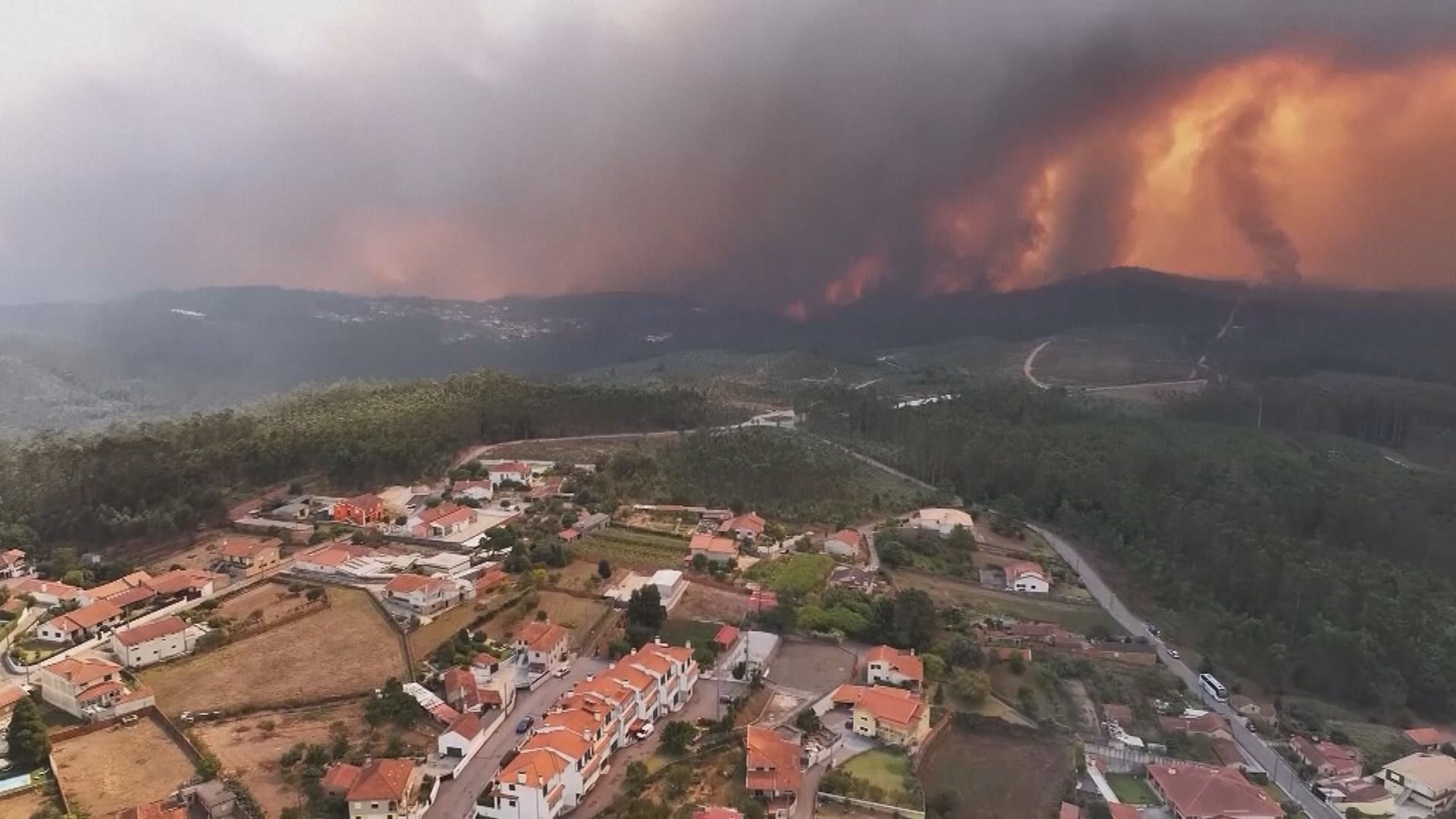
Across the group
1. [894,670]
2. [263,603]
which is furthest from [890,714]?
[263,603]

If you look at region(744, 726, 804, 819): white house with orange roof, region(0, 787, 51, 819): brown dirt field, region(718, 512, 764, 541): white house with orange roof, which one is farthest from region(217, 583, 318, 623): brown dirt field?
region(744, 726, 804, 819): white house with orange roof

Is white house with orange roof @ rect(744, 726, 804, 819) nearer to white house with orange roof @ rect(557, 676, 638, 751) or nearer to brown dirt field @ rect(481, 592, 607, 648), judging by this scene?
white house with orange roof @ rect(557, 676, 638, 751)

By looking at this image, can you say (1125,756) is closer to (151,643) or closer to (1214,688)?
(1214,688)

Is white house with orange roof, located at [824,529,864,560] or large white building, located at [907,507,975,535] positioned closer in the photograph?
white house with orange roof, located at [824,529,864,560]

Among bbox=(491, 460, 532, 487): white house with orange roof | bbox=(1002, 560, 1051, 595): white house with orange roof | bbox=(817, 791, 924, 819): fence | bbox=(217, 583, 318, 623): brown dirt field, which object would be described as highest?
bbox=(491, 460, 532, 487): white house with orange roof

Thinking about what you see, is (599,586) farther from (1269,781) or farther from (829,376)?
(829,376)

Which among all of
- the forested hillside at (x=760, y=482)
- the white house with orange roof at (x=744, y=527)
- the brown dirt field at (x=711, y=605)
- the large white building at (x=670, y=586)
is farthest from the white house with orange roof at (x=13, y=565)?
the white house with orange roof at (x=744, y=527)

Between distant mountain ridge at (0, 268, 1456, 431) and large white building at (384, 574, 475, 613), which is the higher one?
distant mountain ridge at (0, 268, 1456, 431)

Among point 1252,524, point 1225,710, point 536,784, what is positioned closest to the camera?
point 536,784
